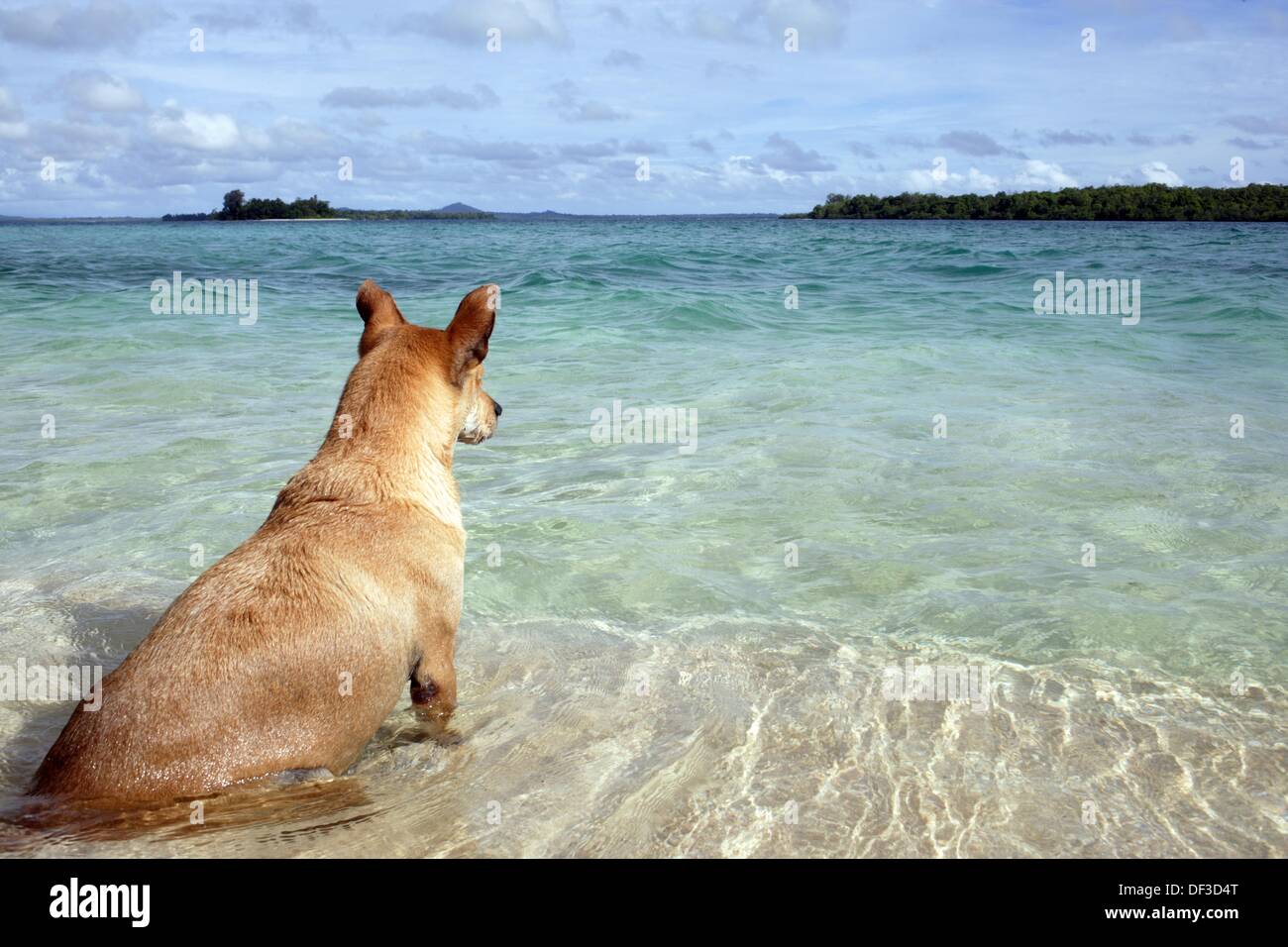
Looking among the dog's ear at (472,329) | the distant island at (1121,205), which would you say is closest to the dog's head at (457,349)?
the dog's ear at (472,329)

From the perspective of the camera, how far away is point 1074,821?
437 cm

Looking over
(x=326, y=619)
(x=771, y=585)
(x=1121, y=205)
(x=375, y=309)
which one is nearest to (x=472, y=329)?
(x=375, y=309)

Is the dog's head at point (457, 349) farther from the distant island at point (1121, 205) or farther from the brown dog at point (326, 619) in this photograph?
the distant island at point (1121, 205)

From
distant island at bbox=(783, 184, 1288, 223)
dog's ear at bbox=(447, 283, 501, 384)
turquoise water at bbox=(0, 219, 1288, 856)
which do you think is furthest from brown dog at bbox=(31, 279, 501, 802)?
distant island at bbox=(783, 184, 1288, 223)

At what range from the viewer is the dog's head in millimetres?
4961

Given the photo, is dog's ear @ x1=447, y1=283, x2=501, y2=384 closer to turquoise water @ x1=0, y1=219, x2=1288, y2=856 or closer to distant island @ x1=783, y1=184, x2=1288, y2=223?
turquoise water @ x1=0, y1=219, x2=1288, y2=856

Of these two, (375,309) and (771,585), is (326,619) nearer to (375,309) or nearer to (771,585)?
(375,309)

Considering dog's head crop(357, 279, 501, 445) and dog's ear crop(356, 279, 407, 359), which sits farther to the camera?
dog's ear crop(356, 279, 407, 359)

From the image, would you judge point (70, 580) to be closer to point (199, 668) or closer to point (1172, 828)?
point (199, 668)

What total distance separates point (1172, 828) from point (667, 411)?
353 inches

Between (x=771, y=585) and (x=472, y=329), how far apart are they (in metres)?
3.17

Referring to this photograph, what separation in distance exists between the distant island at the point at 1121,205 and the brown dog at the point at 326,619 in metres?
96.9

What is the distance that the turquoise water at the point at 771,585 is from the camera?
440cm

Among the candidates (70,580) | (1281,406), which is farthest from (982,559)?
(1281,406)
